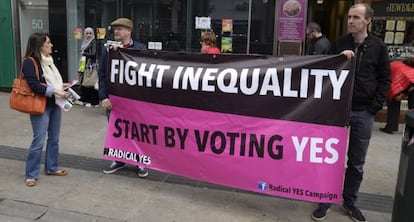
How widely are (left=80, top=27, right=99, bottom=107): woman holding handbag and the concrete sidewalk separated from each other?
288cm

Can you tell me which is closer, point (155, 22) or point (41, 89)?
point (41, 89)

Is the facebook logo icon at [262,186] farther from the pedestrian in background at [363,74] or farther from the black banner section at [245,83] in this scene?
the pedestrian in background at [363,74]

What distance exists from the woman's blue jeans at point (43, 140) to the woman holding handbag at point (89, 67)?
353 cm

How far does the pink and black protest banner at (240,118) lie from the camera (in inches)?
152

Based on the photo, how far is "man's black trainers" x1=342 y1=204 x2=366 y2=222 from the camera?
410 cm

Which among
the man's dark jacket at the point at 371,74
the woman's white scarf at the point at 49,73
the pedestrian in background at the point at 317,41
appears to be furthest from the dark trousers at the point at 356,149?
the pedestrian in background at the point at 317,41

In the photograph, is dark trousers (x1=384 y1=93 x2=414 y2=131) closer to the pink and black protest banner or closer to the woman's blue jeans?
the pink and black protest banner

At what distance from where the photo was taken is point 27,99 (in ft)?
15.1

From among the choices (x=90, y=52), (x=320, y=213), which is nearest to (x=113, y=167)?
(x=320, y=213)

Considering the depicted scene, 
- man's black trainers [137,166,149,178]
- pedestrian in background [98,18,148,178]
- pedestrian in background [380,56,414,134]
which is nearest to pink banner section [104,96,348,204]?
pedestrian in background [98,18,148,178]

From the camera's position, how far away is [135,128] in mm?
4684

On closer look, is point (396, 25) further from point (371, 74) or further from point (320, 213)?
point (320, 213)

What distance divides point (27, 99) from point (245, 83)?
2223 millimetres

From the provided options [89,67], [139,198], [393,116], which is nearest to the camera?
[139,198]
